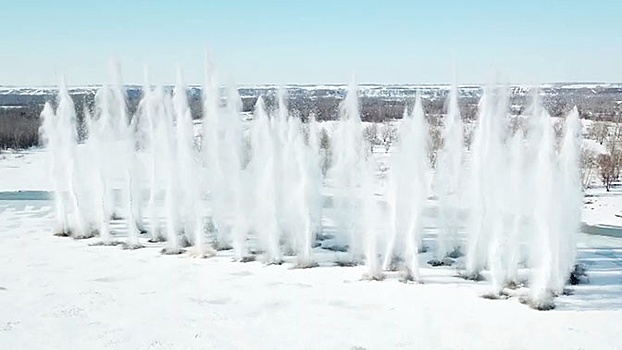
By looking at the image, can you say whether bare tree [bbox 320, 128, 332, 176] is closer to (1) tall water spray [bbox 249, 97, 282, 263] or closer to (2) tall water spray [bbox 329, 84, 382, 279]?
(2) tall water spray [bbox 329, 84, 382, 279]

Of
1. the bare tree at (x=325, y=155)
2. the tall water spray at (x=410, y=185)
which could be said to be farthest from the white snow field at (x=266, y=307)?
the bare tree at (x=325, y=155)

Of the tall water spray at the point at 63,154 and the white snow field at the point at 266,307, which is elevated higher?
the tall water spray at the point at 63,154

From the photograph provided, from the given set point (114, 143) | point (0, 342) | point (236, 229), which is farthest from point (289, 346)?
point (114, 143)

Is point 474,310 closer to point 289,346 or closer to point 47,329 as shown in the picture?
point 289,346

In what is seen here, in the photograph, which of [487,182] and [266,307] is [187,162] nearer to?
[266,307]

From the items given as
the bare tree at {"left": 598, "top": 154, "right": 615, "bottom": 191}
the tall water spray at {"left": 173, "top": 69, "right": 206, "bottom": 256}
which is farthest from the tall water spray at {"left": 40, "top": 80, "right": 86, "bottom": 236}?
the bare tree at {"left": 598, "top": 154, "right": 615, "bottom": 191}

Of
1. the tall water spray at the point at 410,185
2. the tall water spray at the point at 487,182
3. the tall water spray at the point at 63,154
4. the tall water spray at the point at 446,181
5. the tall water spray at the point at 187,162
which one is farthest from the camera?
the tall water spray at the point at 63,154

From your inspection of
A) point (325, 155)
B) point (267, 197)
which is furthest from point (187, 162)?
point (325, 155)

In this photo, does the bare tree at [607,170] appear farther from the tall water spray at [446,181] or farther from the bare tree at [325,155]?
the bare tree at [325,155]
